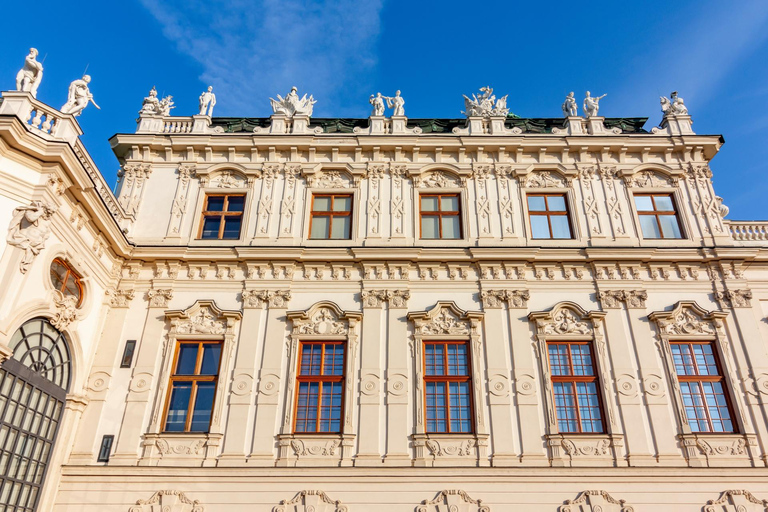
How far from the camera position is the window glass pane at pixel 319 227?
16719 millimetres

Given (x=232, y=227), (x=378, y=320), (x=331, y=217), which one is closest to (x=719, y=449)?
(x=378, y=320)

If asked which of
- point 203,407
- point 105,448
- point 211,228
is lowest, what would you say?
point 105,448

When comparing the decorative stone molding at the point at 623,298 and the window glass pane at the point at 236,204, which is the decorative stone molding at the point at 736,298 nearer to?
the decorative stone molding at the point at 623,298

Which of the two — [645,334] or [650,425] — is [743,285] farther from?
[650,425]

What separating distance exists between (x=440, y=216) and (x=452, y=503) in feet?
25.9

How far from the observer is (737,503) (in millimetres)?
12750

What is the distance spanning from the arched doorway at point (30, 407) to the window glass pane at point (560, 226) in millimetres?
13317

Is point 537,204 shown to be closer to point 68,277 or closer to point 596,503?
point 596,503

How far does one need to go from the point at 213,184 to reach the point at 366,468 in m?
9.62

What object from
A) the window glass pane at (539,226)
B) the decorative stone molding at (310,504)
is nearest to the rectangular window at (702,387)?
the window glass pane at (539,226)

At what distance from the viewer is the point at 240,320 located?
592 inches

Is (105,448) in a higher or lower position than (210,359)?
lower

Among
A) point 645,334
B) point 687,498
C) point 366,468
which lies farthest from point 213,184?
point 687,498

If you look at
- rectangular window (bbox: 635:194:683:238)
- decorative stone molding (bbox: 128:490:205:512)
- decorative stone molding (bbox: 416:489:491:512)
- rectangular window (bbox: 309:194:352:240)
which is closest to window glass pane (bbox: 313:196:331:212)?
rectangular window (bbox: 309:194:352:240)
